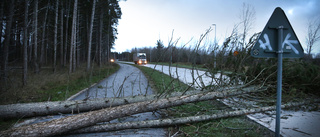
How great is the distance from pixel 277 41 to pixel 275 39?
0.04 metres

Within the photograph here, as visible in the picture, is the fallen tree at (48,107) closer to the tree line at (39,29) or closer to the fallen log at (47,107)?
the fallen log at (47,107)

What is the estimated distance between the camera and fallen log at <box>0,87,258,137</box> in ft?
9.69

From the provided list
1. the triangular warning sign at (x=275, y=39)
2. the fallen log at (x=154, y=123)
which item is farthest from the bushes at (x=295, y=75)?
the triangular warning sign at (x=275, y=39)

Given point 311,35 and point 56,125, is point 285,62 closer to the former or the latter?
point 56,125

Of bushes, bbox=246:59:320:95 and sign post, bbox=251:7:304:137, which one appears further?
bushes, bbox=246:59:320:95

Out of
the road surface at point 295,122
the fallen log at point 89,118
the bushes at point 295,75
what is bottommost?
the road surface at point 295,122

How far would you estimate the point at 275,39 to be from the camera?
2432mm

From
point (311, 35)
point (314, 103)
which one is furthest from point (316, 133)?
point (311, 35)

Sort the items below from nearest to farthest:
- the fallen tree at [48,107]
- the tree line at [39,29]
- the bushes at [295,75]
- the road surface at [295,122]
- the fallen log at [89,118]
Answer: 1. the fallen log at [89,118]
2. the road surface at [295,122]
3. the fallen tree at [48,107]
4. the bushes at [295,75]
5. the tree line at [39,29]

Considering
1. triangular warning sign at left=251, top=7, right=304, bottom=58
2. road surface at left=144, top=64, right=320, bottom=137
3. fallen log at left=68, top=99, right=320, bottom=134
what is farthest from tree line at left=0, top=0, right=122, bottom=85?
road surface at left=144, top=64, right=320, bottom=137

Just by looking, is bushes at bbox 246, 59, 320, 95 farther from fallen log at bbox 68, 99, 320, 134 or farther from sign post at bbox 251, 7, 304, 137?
sign post at bbox 251, 7, 304, 137

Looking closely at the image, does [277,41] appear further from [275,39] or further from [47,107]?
[47,107]

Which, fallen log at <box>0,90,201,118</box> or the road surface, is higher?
fallen log at <box>0,90,201,118</box>

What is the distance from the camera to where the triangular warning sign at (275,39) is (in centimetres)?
239
